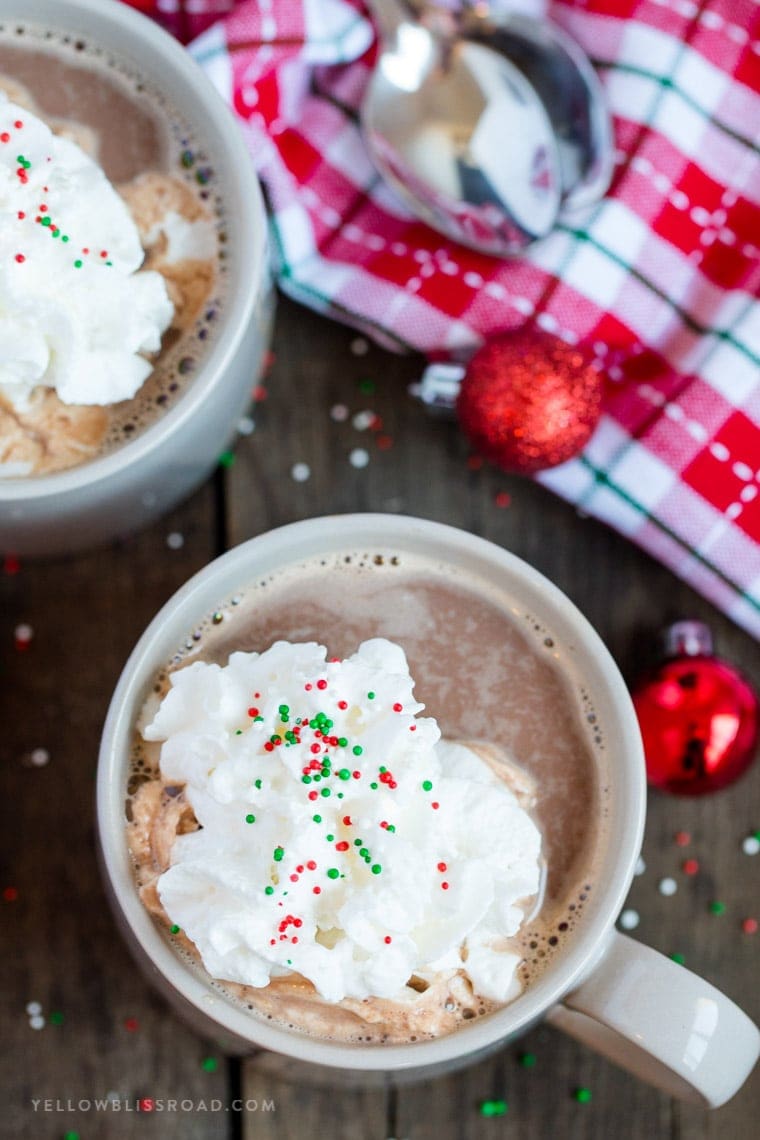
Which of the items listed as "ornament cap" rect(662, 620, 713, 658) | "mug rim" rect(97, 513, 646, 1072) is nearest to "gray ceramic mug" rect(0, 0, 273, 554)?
"mug rim" rect(97, 513, 646, 1072)

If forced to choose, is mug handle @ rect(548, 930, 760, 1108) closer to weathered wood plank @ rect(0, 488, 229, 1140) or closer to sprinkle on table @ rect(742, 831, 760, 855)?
sprinkle on table @ rect(742, 831, 760, 855)

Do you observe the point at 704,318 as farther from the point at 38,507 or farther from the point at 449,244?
the point at 38,507

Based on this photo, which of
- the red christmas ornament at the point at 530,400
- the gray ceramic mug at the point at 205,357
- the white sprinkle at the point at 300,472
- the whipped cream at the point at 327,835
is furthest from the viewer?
the white sprinkle at the point at 300,472

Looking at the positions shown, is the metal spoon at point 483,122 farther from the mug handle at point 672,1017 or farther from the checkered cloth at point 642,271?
the mug handle at point 672,1017

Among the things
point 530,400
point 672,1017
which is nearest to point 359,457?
point 530,400

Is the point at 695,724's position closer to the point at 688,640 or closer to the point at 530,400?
the point at 688,640

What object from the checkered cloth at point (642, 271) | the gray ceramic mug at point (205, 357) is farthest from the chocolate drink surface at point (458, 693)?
the checkered cloth at point (642, 271)
